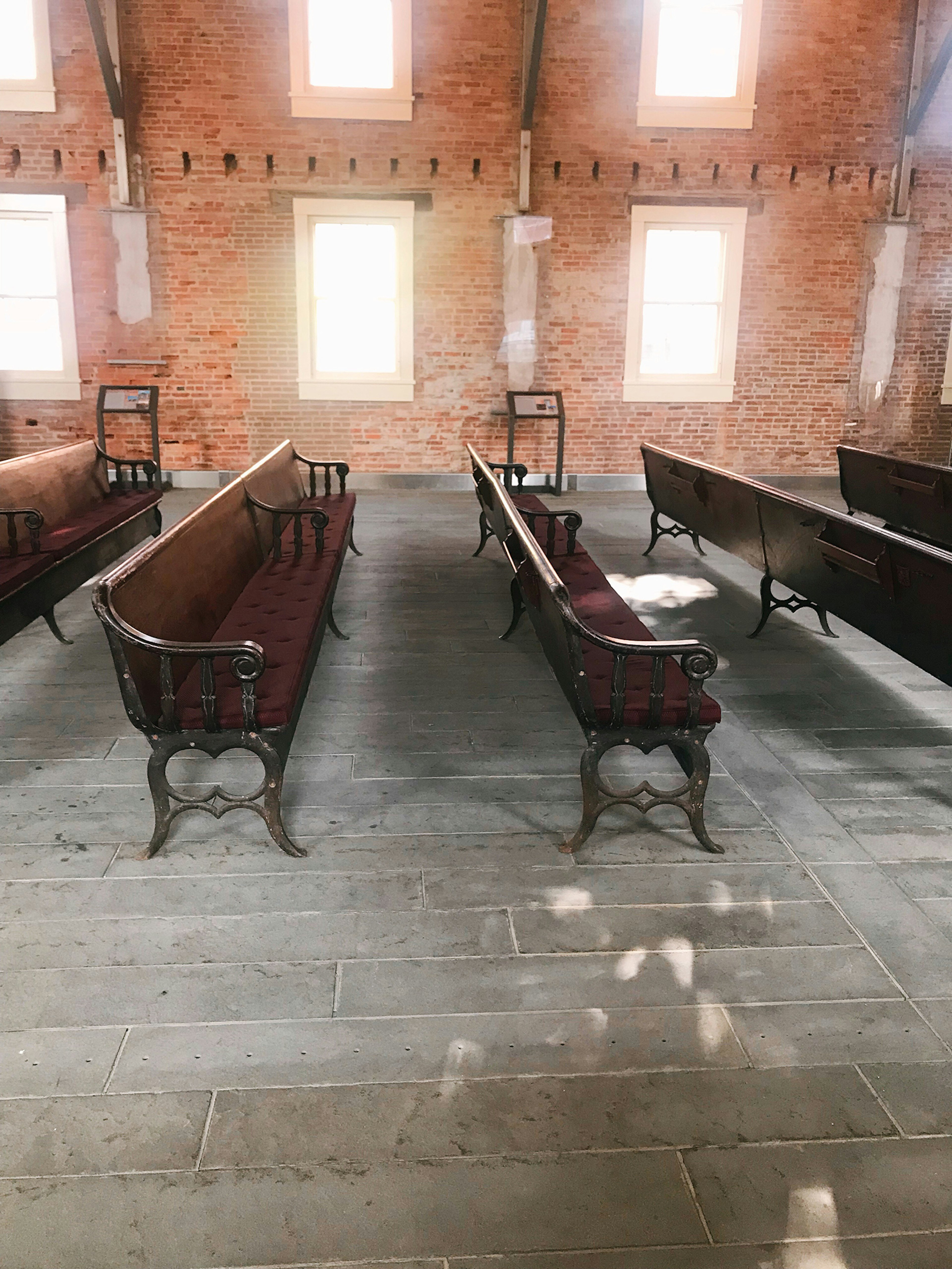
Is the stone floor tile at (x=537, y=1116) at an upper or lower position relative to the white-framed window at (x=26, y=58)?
lower

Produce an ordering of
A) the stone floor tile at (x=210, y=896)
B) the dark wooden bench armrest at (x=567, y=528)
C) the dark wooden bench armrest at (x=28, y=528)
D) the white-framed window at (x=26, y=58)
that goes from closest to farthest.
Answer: the stone floor tile at (x=210, y=896), the dark wooden bench armrest at (x=28, y=528), the dark wooden bench armrest at (x=567, y=528), the white-framed window at (x=26, y=58)

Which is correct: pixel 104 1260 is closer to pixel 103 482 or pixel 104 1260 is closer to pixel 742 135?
pixel 103 482

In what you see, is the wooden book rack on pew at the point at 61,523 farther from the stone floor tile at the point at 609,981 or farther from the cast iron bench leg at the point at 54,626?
the stone floor tile at the point at 609,981

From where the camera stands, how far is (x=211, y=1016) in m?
2.08

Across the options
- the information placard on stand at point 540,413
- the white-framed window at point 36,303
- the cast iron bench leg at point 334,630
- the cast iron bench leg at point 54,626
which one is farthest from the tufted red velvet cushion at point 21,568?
the information placard on stand at point 540,413

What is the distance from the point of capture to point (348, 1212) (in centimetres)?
Answer: 159

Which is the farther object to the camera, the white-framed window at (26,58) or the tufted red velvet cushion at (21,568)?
the white-framed window at (26,58)

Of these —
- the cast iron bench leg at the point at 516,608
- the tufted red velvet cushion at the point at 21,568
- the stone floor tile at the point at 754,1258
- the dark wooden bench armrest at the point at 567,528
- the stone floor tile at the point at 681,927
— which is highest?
the dark wooden bench armrest at the point at 567,528

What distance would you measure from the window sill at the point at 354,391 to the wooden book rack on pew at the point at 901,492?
14.6 feet

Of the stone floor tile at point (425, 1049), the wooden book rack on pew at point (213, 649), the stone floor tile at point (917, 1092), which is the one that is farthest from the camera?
the wooden book rack on pew at point (213, 649)

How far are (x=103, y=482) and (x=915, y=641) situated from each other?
4846mm

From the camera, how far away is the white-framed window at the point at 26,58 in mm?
8523

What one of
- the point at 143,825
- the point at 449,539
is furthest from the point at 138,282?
the point at 143,825

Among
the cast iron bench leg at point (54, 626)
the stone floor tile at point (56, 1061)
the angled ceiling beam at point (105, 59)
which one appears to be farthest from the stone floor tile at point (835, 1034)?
the angled ceiling beam at point (105, 59)
